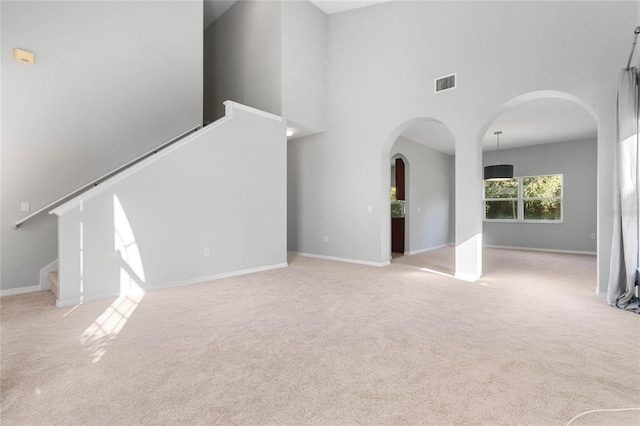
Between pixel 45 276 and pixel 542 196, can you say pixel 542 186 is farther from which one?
pixel 45 276

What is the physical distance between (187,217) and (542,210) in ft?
31.1

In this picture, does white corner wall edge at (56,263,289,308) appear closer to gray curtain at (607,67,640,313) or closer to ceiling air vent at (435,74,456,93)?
ceiling air vent at (435,74,456,93)

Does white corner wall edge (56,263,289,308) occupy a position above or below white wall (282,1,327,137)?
below

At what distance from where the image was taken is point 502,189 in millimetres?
9367

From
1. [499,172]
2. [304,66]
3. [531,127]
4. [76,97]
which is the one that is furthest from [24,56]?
[531,127]

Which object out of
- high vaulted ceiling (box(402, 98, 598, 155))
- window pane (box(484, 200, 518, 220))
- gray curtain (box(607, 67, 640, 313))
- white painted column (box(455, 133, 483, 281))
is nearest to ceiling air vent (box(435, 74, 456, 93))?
white painted column (box(455, 133, 483, 281))

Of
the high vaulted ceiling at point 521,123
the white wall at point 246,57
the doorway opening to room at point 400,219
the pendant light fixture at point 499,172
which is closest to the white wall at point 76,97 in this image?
the white wall at point 246,57

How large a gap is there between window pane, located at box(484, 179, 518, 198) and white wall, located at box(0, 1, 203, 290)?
8997 mm

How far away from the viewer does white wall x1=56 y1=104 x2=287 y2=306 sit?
11.9 feet

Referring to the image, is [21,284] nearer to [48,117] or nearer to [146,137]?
[48,117]

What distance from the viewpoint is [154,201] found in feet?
13.6

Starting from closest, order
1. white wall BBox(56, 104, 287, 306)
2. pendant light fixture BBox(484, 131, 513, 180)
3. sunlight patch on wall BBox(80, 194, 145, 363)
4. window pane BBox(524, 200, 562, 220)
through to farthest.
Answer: sunlight patch on wall BBox(80, 194, 145, 363), white wall BBox(56, 104, 287, 306), pendant light fixture BBox(484, 131, 513, 180), window pane BBox(524, 200, 562, 220)

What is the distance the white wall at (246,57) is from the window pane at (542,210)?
7901 millimetres

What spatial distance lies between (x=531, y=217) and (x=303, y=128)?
7.36 metres
